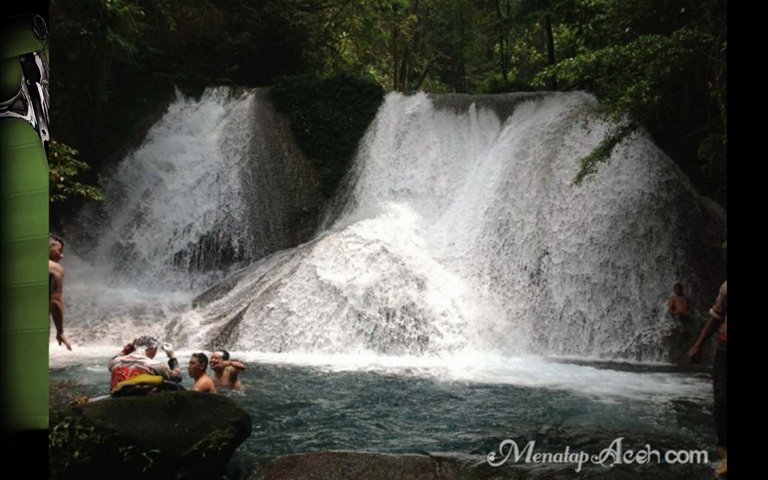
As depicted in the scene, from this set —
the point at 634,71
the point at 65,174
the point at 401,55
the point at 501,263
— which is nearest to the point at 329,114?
the point at 401,55

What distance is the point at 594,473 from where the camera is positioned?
2691 millimetres

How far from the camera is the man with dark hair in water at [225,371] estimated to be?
322 centimetres

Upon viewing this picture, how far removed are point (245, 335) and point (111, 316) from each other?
819mm

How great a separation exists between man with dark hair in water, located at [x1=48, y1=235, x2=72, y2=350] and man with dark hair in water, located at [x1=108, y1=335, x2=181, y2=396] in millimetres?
365

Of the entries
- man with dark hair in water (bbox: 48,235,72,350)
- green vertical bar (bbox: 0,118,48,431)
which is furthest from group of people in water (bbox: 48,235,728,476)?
green vertical bar (bbox: 0,118,48,431)

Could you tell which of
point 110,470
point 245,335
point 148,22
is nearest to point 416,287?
point 245,335

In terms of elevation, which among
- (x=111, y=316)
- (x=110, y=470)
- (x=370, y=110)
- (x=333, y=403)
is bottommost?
(x=110, y=470)

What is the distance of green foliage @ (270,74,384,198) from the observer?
6418 millimetres

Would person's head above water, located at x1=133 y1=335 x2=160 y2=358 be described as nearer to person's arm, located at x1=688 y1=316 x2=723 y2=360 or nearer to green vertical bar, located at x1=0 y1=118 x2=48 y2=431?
green vertical bar, located at x1=0 y1=118 x2=48 y2=431

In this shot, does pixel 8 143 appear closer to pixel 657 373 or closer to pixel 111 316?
pixel 111 316

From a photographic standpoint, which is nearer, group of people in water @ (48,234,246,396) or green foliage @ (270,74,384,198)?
group of people in water @ (48,234,246,396)

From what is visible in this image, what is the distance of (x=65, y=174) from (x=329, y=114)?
315cm

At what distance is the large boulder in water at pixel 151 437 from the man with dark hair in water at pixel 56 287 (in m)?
0.65

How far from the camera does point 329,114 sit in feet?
21.8
